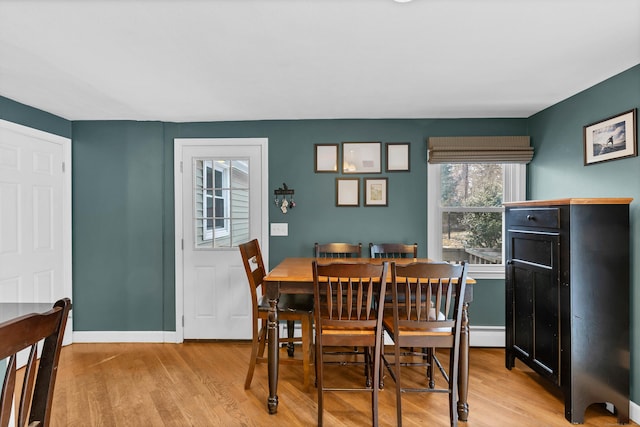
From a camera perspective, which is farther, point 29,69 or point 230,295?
point 230,295

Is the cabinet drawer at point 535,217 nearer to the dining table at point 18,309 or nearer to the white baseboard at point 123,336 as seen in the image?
the dining table at point 18,309

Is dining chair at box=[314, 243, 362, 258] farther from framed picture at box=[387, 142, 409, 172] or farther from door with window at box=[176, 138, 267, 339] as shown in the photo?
framed picture at box=[387, 142, 409, 172]

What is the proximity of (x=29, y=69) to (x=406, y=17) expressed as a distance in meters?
2.47

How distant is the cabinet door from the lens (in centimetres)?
242

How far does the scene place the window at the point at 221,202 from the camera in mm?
3684

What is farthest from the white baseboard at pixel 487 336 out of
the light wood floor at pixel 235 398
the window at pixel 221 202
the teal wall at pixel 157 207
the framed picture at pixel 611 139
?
the window at pixel 221 202

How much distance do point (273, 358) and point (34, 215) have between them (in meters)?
2.64

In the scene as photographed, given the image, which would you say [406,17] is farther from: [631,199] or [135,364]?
[135,364]

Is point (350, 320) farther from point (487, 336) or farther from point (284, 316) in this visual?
point (487, 336)

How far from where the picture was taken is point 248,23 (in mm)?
1818

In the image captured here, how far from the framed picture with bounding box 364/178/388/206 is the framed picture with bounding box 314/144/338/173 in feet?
1.23

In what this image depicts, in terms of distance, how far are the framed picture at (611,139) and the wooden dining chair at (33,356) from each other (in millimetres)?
3181

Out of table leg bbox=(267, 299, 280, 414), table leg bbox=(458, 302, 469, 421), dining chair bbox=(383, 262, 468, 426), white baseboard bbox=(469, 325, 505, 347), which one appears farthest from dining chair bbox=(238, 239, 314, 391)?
white baseboard bbox=(469, 325, 505, 347)

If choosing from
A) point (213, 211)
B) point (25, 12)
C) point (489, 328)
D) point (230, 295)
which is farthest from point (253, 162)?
point (489, 328)
